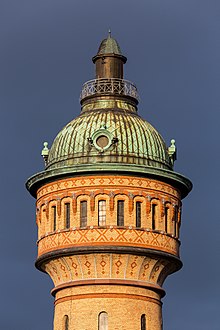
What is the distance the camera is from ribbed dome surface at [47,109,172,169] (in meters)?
70.0

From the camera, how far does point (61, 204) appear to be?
69875 mm

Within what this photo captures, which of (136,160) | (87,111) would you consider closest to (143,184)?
(136,160)

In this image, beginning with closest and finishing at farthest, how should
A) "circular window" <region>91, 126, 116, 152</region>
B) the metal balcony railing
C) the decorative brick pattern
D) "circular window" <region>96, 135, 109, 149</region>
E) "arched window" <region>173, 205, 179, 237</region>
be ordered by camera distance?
the decorative brick pattern
"circular window" <region>91, 126, 116, 152</region>
"circular window" <region>96, 135, 109, 149</region>
"arched window" <region>173, 205, 179, 237</region>
the metal balcony railing

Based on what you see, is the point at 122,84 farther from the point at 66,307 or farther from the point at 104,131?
the point at 66,307

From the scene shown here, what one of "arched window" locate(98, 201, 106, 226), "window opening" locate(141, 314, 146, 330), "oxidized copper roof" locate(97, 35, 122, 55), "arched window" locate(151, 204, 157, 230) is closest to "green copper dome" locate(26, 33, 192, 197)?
"oxidized copper roof" locate(97, 35, 122, 55)

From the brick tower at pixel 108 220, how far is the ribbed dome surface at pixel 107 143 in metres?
0.05

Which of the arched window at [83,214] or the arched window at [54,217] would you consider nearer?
the arched window at [83,214]

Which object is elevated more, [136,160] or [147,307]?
[136,160]

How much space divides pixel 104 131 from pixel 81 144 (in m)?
1.54

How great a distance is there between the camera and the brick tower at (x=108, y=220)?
224ft

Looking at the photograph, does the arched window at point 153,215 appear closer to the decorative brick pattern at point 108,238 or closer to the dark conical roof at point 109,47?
the decorative brick pattern at point 108,238

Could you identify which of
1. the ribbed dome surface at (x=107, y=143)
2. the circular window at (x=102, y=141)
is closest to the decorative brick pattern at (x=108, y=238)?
the ribbed dome surface at (x=107, y=143)

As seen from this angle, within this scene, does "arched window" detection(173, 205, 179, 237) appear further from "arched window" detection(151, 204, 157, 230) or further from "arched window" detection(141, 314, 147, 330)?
"arched window" detection(141, 314, 147, 330)

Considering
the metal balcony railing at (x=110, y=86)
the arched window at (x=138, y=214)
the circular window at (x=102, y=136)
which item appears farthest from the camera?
the metal balcony railing at (x=110, y=86)
